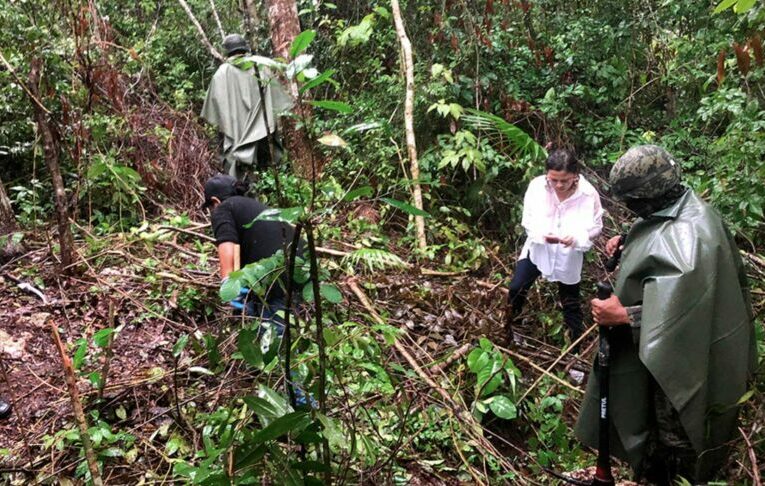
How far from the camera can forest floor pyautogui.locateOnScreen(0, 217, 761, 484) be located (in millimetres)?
3111

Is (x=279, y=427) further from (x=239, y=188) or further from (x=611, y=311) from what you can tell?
(x=239, y=188)

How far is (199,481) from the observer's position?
1884mm

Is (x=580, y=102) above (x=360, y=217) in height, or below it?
above

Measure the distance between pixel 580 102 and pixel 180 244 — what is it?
469 centimetres

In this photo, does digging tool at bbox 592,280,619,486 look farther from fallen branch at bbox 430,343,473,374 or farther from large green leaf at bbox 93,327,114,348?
large green leaf at bbox 93,327,114,348

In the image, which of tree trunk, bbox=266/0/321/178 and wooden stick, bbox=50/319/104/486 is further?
tree trunk, bbox=266/0/321/178

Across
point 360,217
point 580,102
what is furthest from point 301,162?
point 580,102

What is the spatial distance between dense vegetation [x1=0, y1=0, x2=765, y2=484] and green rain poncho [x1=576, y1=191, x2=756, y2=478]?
0.19 metres

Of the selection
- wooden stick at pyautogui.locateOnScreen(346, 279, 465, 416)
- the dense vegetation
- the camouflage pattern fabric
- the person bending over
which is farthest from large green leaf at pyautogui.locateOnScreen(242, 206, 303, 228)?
the camouflage pattern fabric

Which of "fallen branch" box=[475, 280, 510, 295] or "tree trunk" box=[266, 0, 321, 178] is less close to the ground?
"tree trunk" box=[266, 0, 321, 178]

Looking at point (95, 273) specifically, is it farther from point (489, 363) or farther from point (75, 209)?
point (489, 363)

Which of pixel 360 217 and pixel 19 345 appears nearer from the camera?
pixel 19 345

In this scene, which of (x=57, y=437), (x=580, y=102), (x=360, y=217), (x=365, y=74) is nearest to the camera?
(x=57, y=437)

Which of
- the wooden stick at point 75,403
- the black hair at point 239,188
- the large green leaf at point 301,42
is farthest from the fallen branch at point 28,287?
the large green leaf at point 301,42
